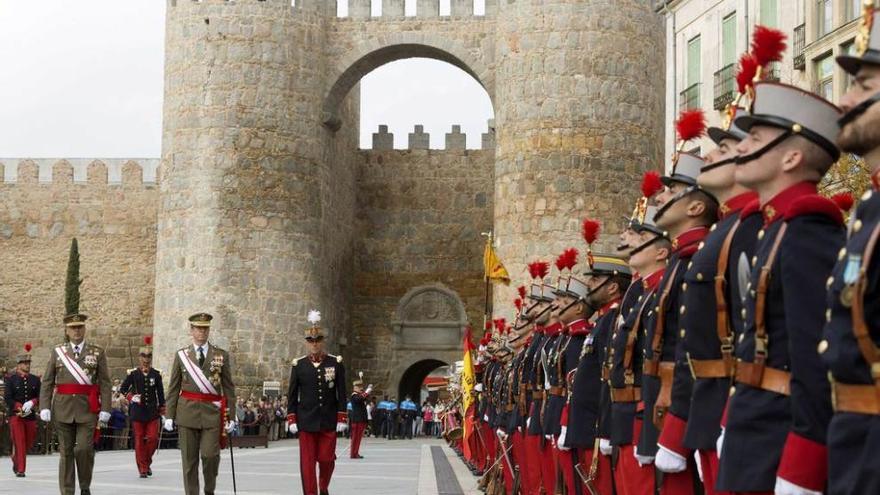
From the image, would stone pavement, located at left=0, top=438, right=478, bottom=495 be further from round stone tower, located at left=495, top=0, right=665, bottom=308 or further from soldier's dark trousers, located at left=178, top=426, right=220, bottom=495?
round stone tower, located at left=495, top=0, right=665, bottom=308

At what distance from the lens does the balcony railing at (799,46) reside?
65.2 feet

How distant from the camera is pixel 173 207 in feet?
106

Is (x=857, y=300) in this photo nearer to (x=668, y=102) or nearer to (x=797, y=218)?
(x=797, y=218)

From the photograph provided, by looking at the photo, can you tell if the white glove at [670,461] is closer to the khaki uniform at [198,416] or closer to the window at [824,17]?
the khaki uniform at [198,416]

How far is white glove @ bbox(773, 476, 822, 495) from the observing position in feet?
12.2

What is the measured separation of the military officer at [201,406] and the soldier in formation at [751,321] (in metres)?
3.64

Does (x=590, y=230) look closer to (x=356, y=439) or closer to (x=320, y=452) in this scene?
(x=320, y=452)

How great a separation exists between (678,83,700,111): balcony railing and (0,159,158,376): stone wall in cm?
1839

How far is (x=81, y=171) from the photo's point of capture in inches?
1591

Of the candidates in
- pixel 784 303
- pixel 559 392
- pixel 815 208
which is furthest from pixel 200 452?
pixel 815 208

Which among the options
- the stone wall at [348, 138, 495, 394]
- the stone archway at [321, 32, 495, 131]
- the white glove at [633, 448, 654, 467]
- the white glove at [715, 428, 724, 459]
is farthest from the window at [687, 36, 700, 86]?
the white glove at [715, 428, 724, 459]

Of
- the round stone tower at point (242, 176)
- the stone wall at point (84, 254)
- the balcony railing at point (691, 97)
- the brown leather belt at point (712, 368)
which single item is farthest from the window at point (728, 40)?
the stone wall at point (84, 254)

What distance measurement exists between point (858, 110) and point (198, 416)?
8.06m

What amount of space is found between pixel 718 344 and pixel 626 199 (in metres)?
26.0
